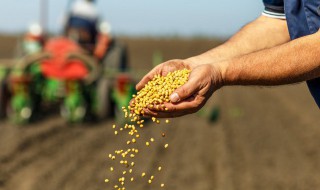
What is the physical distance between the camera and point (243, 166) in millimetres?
6891

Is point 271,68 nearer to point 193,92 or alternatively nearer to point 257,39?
point 193,92

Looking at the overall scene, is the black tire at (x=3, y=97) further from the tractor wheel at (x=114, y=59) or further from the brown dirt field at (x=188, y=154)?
the tractor wheel at (x=114, y=59)

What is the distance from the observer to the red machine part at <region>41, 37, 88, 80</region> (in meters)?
9.41

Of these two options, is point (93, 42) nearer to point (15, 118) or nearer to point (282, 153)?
point (15, 118)

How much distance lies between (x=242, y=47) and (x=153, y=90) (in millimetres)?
591

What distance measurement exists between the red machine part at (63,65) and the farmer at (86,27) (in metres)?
0.65

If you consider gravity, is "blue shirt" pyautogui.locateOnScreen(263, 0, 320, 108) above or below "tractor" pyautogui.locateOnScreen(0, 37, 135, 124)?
above

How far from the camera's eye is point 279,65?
2486 millimetres

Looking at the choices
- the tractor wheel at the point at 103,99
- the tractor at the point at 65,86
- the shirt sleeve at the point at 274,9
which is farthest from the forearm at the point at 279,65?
the tractor wheel at the point at 103,99

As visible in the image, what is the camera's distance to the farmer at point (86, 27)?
10.5 meters

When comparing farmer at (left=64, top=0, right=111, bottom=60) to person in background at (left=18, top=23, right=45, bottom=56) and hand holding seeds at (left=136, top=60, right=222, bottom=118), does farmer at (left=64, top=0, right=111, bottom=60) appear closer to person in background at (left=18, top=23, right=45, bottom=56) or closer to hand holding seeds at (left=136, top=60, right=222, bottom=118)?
person in background at (left=18, top=23, right=45, bottom=56)

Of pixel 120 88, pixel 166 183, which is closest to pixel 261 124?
pixel 120 88

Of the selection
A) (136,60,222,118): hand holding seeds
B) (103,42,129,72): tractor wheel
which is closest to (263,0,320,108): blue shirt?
(136,60,222,118): hand holding seeds

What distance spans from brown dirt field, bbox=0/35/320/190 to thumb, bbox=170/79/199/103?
3304mm
